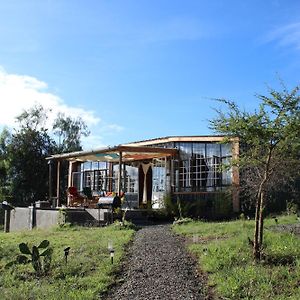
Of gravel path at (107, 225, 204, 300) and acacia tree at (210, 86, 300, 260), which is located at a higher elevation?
acacia tree at (210, 86, 300, 260)

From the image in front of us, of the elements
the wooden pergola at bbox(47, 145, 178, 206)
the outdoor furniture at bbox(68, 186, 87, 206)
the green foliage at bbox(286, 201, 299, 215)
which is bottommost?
the green foliage at bbox(286, 201, 299, 215)

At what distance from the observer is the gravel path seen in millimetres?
7340

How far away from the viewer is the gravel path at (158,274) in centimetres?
734

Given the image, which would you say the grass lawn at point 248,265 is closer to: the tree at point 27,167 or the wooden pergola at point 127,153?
the wooden pergola at point 127,153

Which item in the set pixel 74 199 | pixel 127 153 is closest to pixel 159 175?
pixel 127 153

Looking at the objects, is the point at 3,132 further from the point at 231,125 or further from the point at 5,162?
the point at 231,125

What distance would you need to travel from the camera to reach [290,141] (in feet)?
28.3

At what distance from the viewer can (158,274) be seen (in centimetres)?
837

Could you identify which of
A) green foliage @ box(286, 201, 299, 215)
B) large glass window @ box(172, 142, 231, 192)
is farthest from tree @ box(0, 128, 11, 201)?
green foliage @ box(286, 201, 299, 215)

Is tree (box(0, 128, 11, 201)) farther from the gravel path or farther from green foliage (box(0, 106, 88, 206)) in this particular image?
the gravel path

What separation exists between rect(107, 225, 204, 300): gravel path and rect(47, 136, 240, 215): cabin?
6.31m

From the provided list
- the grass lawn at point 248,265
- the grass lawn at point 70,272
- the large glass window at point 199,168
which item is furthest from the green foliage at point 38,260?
the large glass window at point 199,168

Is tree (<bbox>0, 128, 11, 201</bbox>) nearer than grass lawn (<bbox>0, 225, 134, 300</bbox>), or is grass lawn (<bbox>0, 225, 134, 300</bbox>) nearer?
grass lawn (<bbox>0, 225, 134, 300</bbox>)

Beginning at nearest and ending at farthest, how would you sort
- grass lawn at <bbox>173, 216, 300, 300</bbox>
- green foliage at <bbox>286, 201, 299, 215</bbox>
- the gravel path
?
grass lawn at <bbox>173, 216, 300, 300</bbox> < the gravel path < green foliage at <bbox>286, 201, 299, 215</bbox>
